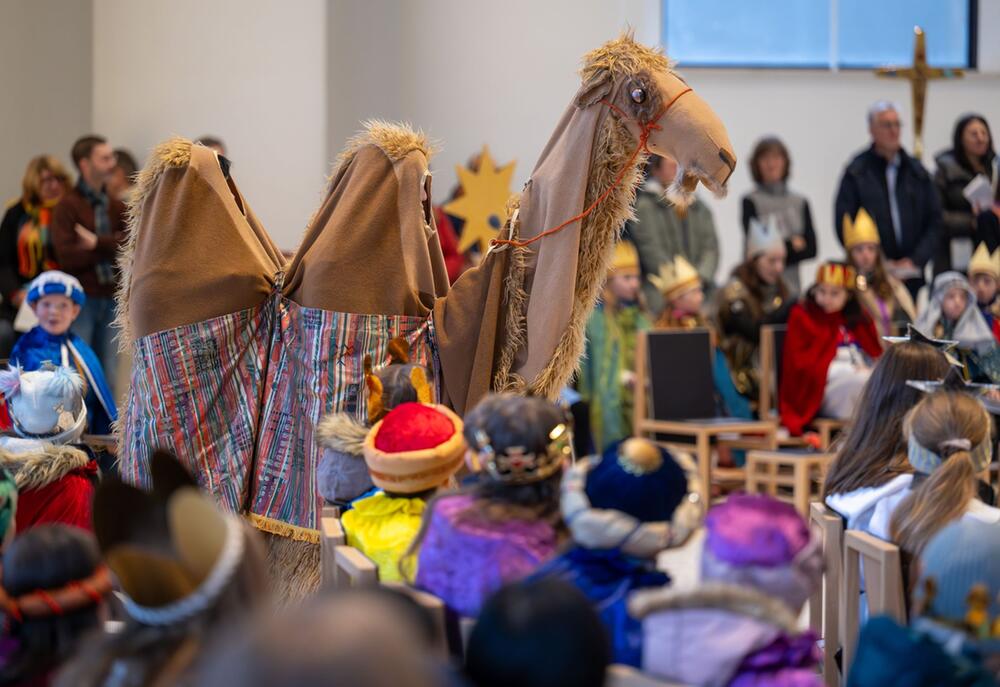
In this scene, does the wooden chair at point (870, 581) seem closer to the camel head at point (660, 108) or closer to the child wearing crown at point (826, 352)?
the camel head at point (660, 108)

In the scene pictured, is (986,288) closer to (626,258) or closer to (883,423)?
(626,258)

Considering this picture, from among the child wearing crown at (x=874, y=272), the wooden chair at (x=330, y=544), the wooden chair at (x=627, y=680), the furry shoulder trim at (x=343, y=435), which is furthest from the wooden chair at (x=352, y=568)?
the child wearing crown at (x=874, y=272)

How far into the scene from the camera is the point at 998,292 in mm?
5688

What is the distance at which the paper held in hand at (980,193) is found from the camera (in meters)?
6.72

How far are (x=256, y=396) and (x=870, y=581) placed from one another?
4.89 feet

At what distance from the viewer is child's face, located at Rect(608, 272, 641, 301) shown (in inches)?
247

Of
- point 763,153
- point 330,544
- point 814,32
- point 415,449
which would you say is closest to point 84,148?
point 763,153

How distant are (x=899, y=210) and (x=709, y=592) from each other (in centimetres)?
579

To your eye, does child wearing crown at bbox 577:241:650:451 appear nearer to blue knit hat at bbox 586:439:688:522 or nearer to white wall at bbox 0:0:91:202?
white wall at bbox 0:0:91:202

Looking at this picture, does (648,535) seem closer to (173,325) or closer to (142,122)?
(173,325)

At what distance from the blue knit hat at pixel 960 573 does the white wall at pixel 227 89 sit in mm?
5498

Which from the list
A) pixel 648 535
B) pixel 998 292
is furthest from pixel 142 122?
pixel 648 535

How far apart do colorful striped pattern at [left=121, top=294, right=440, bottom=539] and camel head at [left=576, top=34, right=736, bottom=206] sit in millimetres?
683

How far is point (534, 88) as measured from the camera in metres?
8.43
